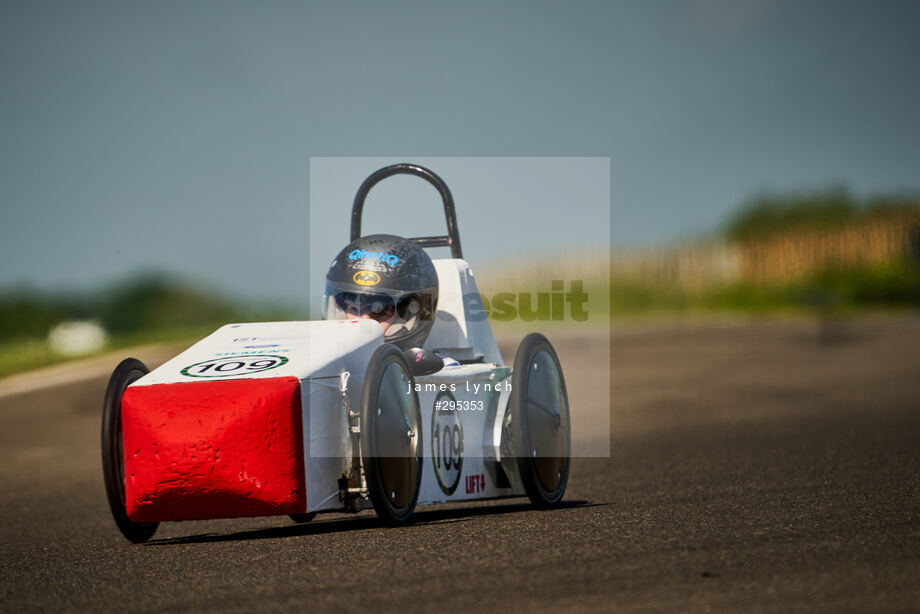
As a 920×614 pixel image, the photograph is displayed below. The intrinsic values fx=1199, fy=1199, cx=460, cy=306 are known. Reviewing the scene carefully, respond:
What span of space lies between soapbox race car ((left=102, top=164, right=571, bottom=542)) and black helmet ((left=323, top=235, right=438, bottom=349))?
15.7 inches

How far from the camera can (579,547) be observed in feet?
19.9

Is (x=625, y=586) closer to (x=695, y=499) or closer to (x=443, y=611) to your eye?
(x=443, y=611)

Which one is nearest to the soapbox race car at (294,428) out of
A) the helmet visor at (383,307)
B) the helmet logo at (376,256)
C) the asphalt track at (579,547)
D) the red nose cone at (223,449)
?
the red nose cone at (223,449)

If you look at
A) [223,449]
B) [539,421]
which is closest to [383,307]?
[539,421]

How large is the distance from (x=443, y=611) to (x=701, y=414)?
1683 centimetres

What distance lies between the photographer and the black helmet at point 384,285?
8328 mm

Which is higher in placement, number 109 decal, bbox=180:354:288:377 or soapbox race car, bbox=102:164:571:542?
number 109 decal, bbox=180:354:288:377

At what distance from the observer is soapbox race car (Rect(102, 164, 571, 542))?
6.69m

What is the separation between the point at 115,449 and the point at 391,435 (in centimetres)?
166

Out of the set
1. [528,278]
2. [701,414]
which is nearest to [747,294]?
[528,278]

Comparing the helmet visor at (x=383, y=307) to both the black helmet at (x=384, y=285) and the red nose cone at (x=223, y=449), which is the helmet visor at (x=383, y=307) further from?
the red nose cone at (x=223, y=449)

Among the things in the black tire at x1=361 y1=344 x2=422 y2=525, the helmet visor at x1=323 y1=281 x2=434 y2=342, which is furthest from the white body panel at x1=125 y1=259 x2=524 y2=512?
the helmet visor at x1=323 y1=281 x2=434 y2=342

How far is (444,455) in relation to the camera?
820cm

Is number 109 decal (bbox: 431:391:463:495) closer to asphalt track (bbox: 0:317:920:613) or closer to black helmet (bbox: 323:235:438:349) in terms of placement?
asphalt track (bbox: 0:317:920:613)
